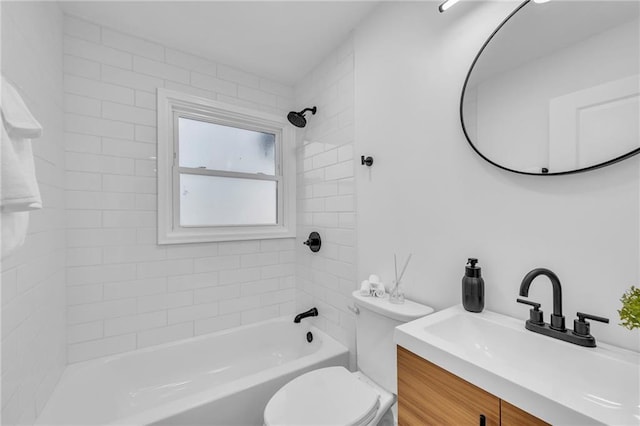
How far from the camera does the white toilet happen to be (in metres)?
1.16

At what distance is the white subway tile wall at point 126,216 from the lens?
1.72 m

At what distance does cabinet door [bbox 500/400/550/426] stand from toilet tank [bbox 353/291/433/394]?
54cm

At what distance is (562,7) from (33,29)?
2.16m

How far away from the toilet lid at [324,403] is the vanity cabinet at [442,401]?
0.91 ft

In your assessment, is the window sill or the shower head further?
the shower head

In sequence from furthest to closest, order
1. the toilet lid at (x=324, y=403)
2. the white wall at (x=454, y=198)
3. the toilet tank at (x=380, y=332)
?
the toilet tank at (x=380, y=332) → the toilet lid at (x=324, y=403) → the white wall at (x=454, y=198)

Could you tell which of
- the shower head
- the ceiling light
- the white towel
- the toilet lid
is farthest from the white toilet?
the shower head

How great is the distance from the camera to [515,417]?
64 cm

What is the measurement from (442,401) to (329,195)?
1.45 meters

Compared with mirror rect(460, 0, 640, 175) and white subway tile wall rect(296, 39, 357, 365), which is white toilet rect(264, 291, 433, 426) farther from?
mirror rect(460, 0, 640, 175)

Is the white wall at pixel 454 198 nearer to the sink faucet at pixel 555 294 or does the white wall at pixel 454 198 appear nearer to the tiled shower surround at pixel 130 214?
the sink faucet at pixel 555 294

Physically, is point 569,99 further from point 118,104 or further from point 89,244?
point 89,244

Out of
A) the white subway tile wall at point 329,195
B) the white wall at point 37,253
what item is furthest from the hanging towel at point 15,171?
the white subway tile wall at point 329,195

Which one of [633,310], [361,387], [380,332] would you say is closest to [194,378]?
[361,387]
